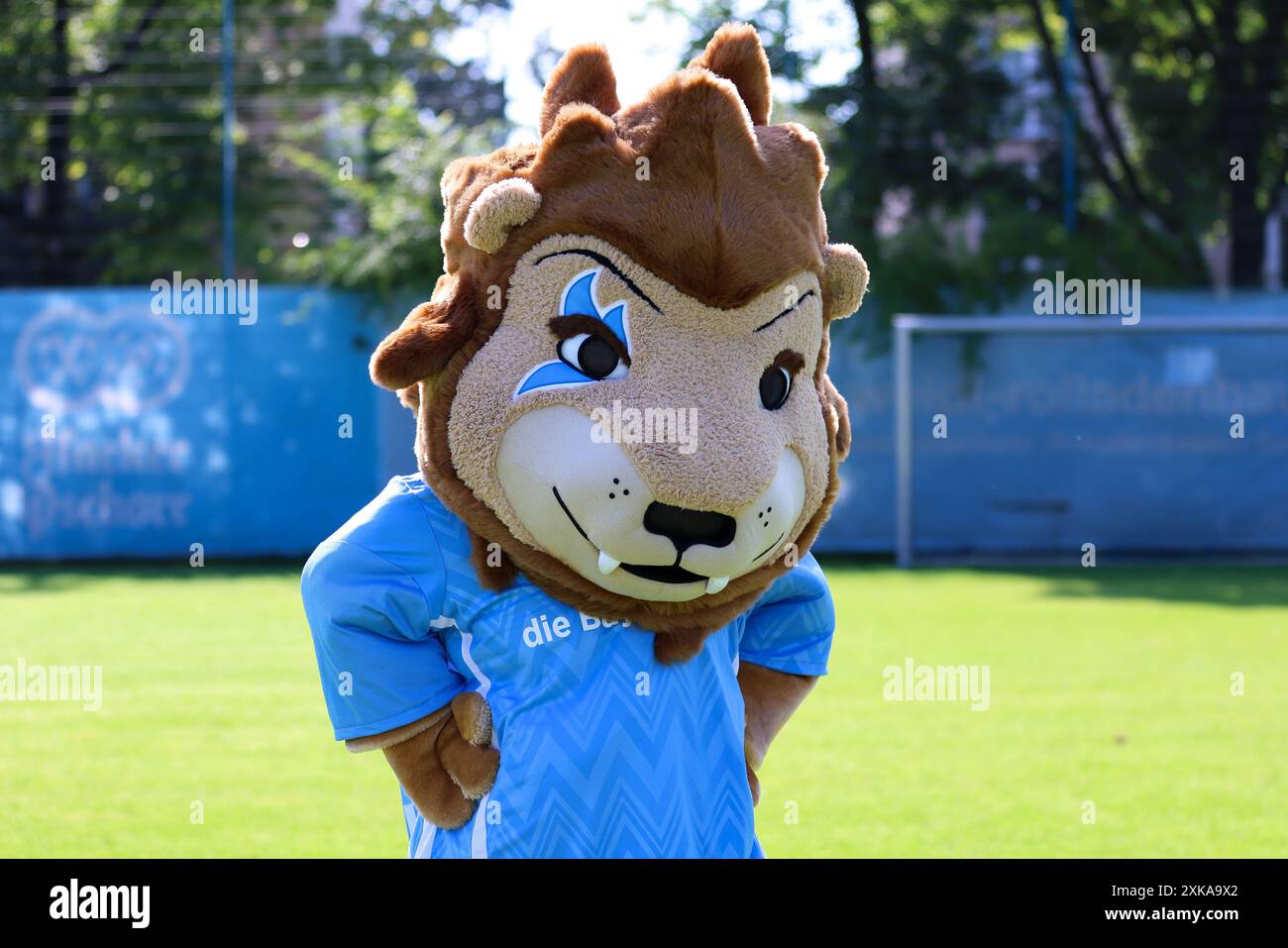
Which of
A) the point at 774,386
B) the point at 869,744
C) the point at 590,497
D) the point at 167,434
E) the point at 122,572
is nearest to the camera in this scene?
the point at 590,497

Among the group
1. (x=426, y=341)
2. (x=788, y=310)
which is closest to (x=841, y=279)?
(x=788, y=310)

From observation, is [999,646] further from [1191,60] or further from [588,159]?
[1191,60]

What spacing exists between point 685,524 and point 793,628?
1.72 feet

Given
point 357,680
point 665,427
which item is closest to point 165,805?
point 357,680

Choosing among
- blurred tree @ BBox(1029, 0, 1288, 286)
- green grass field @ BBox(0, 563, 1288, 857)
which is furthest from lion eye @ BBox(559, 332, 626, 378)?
blurred tree @ BBox(1029, 0, 1288, 286)

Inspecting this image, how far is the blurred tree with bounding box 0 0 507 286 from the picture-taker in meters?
15.4

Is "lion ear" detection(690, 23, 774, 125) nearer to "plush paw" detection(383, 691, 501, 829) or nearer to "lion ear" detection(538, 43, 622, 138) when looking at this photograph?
"lion ear" detection(538, 43, 622, 138)

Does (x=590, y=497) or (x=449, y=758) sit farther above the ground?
(x=590, y=497)

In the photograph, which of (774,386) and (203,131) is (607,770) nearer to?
(774,386)

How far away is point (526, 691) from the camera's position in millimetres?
2551

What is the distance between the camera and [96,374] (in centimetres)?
1383

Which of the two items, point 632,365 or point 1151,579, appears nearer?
point 632,365

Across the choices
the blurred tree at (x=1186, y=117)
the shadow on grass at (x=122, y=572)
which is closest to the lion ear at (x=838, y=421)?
the shadow on grass at (x=122, y=572)

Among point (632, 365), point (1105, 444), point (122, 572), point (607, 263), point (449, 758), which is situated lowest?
point (122, 572)
